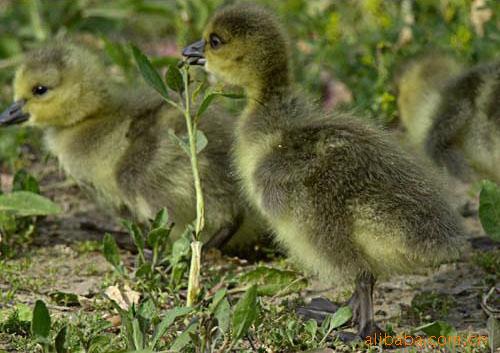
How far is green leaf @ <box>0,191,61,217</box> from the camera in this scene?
11.4 feet

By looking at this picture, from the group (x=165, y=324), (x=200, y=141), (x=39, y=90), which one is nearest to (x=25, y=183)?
(x=39, y=90)

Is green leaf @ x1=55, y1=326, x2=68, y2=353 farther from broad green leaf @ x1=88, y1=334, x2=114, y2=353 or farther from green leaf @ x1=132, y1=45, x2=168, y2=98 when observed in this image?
green leaf @ x1=132, y1=45, x2=168, y2=98

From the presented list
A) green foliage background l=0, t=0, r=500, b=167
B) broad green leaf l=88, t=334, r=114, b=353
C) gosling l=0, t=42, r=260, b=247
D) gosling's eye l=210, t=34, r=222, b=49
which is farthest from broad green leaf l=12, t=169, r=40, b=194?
broad green leaf l=88, t=334, r=114, b=353

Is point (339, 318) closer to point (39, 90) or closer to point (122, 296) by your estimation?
point (122, 296)

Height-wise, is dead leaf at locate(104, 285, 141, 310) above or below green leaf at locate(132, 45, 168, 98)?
below

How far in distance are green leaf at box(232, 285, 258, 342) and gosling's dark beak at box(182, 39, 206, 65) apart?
127 cm

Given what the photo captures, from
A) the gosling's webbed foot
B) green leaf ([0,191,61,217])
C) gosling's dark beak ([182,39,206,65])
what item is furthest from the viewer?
green leaf ([0,191,61,217])

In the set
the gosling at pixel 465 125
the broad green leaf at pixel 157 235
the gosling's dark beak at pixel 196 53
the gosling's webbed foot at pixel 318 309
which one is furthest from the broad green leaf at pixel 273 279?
the gosling at pixel 465 125

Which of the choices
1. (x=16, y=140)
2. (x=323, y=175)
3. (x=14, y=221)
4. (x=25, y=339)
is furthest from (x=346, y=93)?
(x=25, y=339)

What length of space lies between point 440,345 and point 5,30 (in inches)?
146

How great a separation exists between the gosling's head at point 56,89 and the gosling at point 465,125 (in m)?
1.32

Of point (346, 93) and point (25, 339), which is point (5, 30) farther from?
point (25, 339)

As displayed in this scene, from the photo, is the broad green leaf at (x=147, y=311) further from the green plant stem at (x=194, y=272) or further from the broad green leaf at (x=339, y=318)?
the broad green leaf at (x=339, y=318)

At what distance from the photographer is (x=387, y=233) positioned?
255cm
